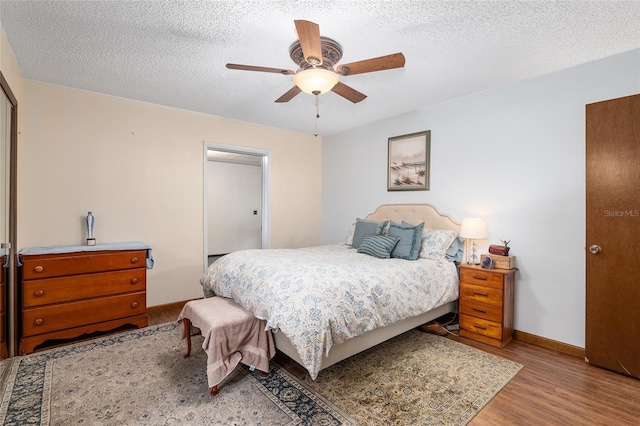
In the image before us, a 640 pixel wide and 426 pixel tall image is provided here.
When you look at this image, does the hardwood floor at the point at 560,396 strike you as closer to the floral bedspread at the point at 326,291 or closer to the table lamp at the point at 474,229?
the floral bedspread at the point at 326,291

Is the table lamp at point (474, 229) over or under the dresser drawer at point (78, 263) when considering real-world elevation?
over

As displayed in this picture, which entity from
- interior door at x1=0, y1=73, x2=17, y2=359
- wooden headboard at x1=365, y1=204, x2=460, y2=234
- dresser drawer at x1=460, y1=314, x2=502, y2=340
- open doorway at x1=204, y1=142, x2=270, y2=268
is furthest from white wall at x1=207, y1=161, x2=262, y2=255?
dresser drawer at x1=460, y1=314, x2=502, y2=340

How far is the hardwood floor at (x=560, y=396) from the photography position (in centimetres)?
189

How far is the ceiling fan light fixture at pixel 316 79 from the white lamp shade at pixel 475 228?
203 centimetres

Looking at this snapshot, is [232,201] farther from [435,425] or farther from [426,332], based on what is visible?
[435,425]

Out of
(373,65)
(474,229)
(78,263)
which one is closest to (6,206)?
(78,263)

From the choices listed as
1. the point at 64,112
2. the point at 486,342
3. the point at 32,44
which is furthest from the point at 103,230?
the point at 486,342

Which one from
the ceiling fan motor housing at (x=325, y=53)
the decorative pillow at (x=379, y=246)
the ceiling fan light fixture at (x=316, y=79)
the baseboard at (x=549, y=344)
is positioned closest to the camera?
the ceiling fan light fixture at (x=316, y=79)

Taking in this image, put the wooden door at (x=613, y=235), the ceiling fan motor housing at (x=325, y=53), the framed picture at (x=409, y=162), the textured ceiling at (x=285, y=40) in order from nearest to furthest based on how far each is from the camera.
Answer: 1. the textured ceiling at (x=285, y=40)
2. the ceiling fan motor housing at (x=325, y=53)
3. the wooden door at (x=613, y=235)
4. the framed picture at (x=409, y=162)

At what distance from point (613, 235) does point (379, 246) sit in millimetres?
1892

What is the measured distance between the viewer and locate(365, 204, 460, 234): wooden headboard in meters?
3.69

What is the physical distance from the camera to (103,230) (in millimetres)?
3500

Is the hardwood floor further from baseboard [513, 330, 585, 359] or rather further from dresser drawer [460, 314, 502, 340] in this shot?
dresser drawer [460, 314, 502, 340]

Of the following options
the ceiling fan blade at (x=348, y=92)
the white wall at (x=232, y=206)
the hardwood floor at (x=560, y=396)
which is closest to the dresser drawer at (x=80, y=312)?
the hardwood floor at (x=560, y=396)
